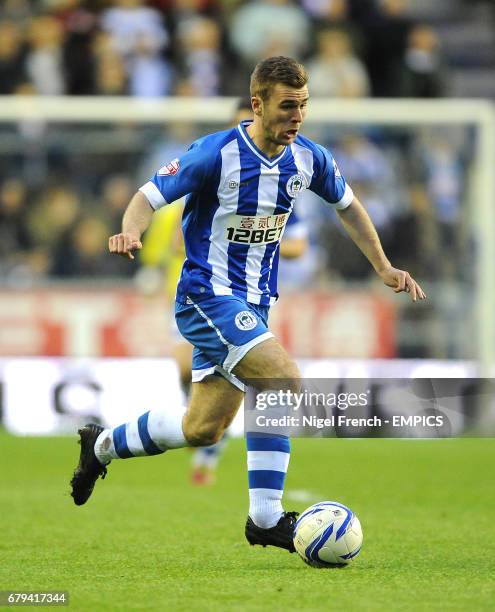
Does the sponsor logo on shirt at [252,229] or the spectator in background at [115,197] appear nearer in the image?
the sponsor logo on shirt at [252,229]

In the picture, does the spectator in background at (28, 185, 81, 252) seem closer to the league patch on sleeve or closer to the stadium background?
the stadium background

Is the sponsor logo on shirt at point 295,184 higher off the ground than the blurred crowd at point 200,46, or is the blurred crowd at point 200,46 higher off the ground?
the blurred crowd at point 200,46

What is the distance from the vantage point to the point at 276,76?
562 centimetres

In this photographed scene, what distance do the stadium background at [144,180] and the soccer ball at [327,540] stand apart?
5.82m

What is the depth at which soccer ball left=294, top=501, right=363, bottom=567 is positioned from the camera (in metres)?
5.58

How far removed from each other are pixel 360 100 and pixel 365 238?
8835mm

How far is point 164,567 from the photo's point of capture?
5633 mm

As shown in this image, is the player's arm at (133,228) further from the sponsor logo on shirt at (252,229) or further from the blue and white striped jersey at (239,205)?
the sponsor logo on shirt at (252,229)

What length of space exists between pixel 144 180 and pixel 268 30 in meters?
2.92

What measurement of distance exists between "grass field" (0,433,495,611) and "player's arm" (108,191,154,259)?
1235 millimetres

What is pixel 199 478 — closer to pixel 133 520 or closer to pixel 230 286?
pixel 133 520

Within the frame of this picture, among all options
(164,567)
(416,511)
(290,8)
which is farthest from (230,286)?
(290,8)

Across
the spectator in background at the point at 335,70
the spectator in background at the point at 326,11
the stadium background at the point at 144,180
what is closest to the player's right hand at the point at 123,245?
the stadium background at the point at 144,180

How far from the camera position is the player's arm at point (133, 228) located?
519 cm
